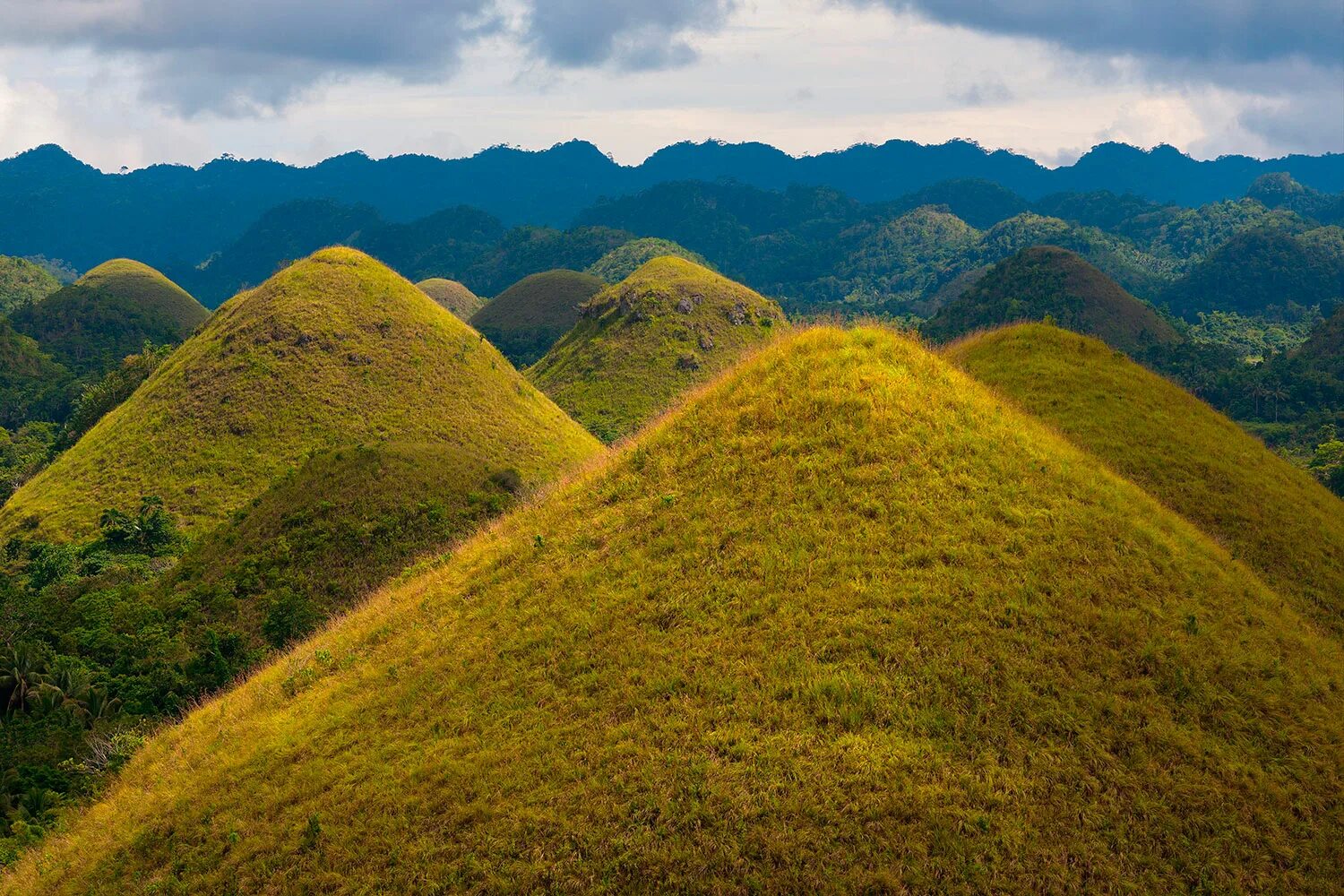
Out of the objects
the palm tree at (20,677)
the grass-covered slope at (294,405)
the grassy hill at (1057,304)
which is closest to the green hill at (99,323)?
the grass-covered slope at (294,405)

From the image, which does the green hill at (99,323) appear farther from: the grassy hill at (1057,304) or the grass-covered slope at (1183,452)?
the grass-covered slope at (1183,452)

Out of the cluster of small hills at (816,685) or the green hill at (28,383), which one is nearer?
the cluster of small hills at (816,685)

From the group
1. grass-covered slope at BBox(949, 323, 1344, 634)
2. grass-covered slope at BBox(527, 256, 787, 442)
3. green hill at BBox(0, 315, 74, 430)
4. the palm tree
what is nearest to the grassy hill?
grass-covered slope at BBox(527, 256, 787, 442)

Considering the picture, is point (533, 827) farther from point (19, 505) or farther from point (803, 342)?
point (19, 505)

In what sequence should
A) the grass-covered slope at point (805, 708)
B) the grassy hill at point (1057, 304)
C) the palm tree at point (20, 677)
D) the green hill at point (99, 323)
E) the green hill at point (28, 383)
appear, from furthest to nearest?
the green hill at point (99, 323) → the grassy hill at point (1057, 304) → the green hill at point (28, 383) → the palm tree at point (20, 677) → the grass-covered slope at point (805, 708)

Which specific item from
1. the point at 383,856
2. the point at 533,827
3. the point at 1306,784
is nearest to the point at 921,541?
the point at 1306,784

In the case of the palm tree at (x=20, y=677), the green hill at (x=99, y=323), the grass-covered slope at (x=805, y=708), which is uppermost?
the green hill at (x=99, y=323)

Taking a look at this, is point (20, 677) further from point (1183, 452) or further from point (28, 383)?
point (28, 383)

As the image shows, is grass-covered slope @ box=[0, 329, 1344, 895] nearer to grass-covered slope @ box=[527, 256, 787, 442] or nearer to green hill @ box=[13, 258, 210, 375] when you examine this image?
grass-covered slope @ box=[527, 256, 787, 442]
